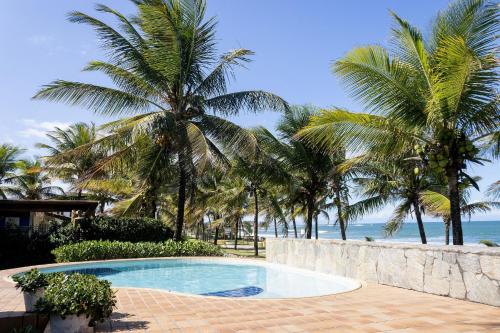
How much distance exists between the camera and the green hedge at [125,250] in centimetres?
1452

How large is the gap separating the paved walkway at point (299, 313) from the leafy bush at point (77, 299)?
470mm

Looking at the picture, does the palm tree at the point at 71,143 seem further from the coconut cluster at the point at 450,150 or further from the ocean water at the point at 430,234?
the coconut cluster at the point at 450,150

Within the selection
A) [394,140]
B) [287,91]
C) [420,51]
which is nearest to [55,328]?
[394,140]

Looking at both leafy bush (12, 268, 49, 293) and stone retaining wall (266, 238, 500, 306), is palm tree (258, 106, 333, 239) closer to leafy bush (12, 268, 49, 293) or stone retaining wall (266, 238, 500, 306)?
stone retaining wall (266, 238, 500, 306)

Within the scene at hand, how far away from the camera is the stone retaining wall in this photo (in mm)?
6895

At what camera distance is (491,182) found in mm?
15102

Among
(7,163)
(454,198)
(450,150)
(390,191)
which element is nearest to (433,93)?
(450,150)

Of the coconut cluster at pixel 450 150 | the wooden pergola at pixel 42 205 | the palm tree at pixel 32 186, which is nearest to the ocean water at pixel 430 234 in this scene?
the palm tree at pixel 32 186

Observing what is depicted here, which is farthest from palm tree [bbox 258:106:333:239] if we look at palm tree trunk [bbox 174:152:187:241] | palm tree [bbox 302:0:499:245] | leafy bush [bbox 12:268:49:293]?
leafy bush [bbox 12:268:49:293]

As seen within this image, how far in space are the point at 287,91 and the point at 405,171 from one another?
6.15m

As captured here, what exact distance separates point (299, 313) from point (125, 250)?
36.5ft

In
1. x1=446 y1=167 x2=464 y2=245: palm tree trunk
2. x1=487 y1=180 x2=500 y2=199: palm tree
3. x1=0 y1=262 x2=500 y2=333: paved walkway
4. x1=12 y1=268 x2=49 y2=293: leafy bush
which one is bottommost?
x1=0 y1=262 x2=500 y2=333: paved walkway

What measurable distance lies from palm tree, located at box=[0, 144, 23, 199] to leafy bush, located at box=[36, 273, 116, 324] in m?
29.3

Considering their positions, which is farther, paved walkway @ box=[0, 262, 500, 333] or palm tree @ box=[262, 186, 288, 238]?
palm tree @ box=[262, 186, 288, 238]
